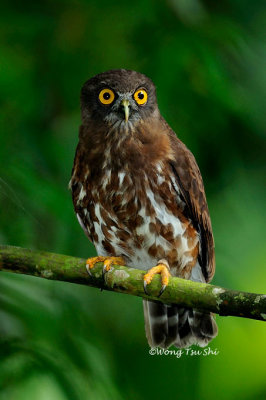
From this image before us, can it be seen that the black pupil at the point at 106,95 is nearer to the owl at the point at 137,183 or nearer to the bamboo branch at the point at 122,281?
the owl at the point at 137,183

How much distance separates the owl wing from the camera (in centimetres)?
314

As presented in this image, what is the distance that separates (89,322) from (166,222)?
2.30ft

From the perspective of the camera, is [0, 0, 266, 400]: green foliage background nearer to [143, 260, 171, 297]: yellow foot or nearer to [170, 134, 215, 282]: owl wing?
[170, 134, 215, 282]: owl wing

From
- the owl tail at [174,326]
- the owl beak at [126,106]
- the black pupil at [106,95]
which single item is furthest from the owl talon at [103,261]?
the black pupil at [106,95]

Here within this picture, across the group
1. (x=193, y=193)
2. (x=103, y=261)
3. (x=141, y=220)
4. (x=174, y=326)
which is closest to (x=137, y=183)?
(x=141, y=220)

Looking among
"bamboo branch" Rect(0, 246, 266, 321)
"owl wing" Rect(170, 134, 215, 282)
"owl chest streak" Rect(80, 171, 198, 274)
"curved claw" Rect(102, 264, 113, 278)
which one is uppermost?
"owl wing" Rect(170, 134, 215, 282)

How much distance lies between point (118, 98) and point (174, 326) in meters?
1.29

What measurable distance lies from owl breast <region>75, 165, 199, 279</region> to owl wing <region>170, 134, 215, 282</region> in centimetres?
4

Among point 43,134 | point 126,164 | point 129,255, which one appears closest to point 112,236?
point 129,255

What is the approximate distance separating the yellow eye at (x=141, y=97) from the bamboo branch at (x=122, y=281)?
82cm

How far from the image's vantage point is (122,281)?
261cm

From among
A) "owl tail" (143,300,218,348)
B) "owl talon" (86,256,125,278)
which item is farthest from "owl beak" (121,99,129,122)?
"owl tail" (143,300,218,348)

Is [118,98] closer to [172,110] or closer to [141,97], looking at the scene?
[141,97]

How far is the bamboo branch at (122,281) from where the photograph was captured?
217 cm
